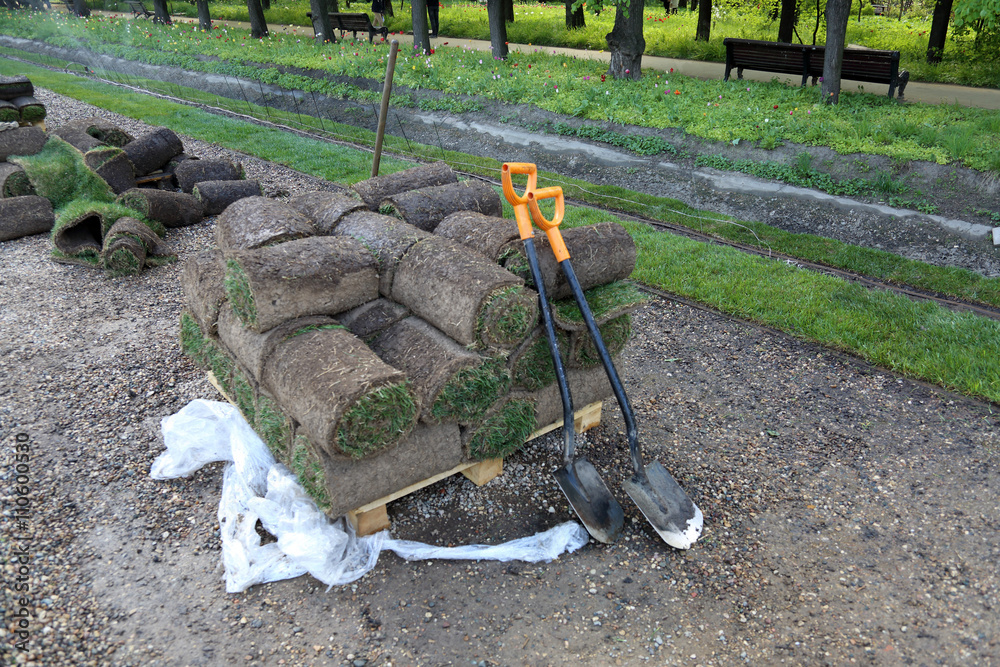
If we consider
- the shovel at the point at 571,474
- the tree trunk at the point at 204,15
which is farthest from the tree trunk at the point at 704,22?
the tree trunk at the point at 204,15

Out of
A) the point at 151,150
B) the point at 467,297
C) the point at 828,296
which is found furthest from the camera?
the point at 151,150

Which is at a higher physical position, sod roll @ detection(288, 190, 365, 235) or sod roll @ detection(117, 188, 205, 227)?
sod roll @ detection(288, 190, 365, 235)

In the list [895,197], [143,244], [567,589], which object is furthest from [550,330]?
[895,197]

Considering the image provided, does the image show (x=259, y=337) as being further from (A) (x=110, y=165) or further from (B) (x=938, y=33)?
(B) (x=938, y=33)

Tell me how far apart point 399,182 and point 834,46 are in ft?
29.7

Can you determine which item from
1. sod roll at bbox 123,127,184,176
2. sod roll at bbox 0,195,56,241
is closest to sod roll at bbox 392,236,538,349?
sod roll at bbox 123,127,184,176

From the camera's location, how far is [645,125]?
1140 centimetres

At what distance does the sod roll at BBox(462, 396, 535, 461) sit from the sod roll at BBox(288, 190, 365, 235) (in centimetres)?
191

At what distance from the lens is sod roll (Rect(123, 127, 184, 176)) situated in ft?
31.2

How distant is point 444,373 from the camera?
391 cm

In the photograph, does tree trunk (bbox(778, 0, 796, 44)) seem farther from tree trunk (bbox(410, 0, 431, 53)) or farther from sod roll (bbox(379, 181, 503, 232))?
sod roll (bbox(379, 181, 503, 232))

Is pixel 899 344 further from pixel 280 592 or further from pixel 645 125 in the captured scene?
pixel 645 125

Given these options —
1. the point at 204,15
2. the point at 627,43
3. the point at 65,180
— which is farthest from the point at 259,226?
the point at 204,15

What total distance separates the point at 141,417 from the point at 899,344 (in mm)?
6509
